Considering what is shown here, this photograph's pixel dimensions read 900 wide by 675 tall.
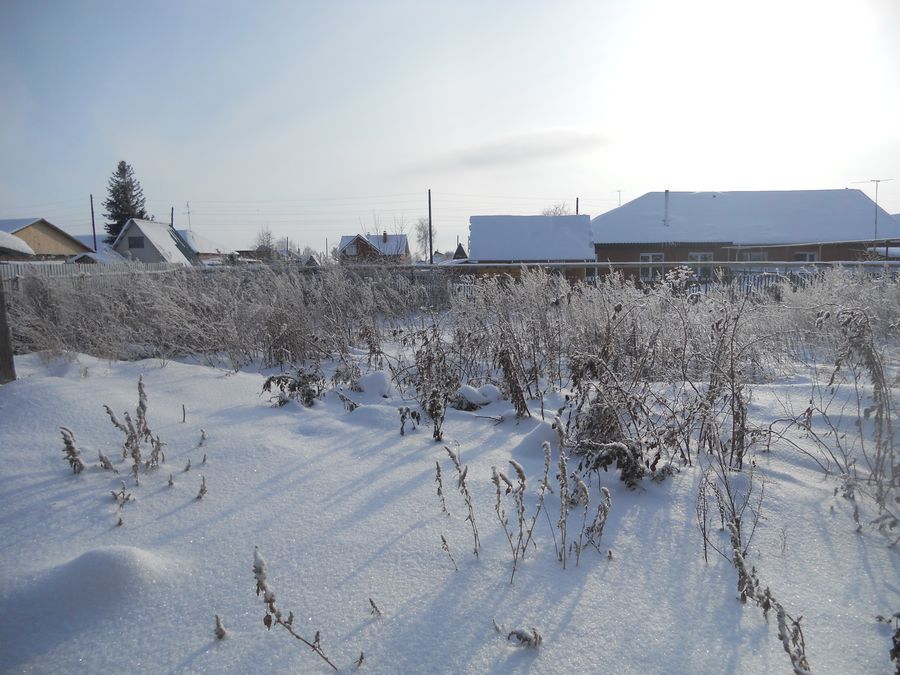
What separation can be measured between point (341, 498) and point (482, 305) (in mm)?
3292

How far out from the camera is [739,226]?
1056 inches

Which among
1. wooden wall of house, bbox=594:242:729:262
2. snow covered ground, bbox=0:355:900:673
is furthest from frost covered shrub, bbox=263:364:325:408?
wooden wall of house, bbox=594:242:729:262

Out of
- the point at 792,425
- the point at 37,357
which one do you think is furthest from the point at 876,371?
the point at 37,357

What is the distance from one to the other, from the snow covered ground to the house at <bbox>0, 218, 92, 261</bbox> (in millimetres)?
34774

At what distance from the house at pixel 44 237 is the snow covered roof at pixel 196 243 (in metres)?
7.01

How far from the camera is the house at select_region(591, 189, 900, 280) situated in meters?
26.0

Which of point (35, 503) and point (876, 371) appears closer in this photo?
point (876, 371)

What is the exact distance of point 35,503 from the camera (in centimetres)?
199

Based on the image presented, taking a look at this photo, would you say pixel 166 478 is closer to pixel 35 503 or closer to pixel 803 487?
pixel 35 503

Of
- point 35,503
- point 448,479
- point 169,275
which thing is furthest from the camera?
point 169,275

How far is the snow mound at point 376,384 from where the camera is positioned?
3777 millimetres

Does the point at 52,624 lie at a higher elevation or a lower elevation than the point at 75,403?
lower

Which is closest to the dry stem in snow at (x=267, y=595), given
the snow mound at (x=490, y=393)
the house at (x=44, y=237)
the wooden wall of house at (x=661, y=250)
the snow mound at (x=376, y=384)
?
the snow mound at (x=490, y=393)

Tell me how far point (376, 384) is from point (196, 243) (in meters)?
43.3
